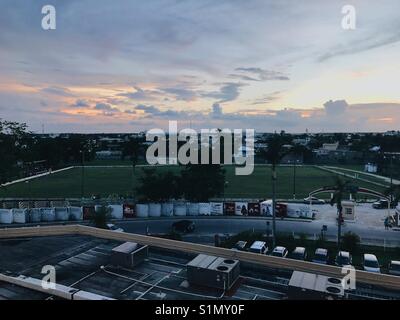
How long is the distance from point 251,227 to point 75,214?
2096 centimetres

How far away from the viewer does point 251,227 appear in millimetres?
39656

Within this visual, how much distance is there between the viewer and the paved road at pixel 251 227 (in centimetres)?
3649

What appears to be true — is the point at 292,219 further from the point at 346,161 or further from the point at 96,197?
the point at 346,161

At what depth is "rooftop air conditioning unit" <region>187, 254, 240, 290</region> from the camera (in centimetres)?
1523

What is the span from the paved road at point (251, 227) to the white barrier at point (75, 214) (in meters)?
5.07

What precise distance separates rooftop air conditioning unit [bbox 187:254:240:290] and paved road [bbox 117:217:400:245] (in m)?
20.8

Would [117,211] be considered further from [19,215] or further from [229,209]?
[229,209]

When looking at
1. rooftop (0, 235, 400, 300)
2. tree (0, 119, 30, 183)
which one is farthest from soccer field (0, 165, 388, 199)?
rooftop (0, 235, 400, 300)

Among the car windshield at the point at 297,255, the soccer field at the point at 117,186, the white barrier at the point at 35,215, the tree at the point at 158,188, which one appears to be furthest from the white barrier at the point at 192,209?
the car windshield at the point at 297,255

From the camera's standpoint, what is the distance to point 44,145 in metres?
104

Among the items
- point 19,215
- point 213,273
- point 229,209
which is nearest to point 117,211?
point 19,215

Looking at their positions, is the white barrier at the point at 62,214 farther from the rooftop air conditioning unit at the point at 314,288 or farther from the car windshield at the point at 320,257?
the rooftop air conditioning unit at the point at 314,288
